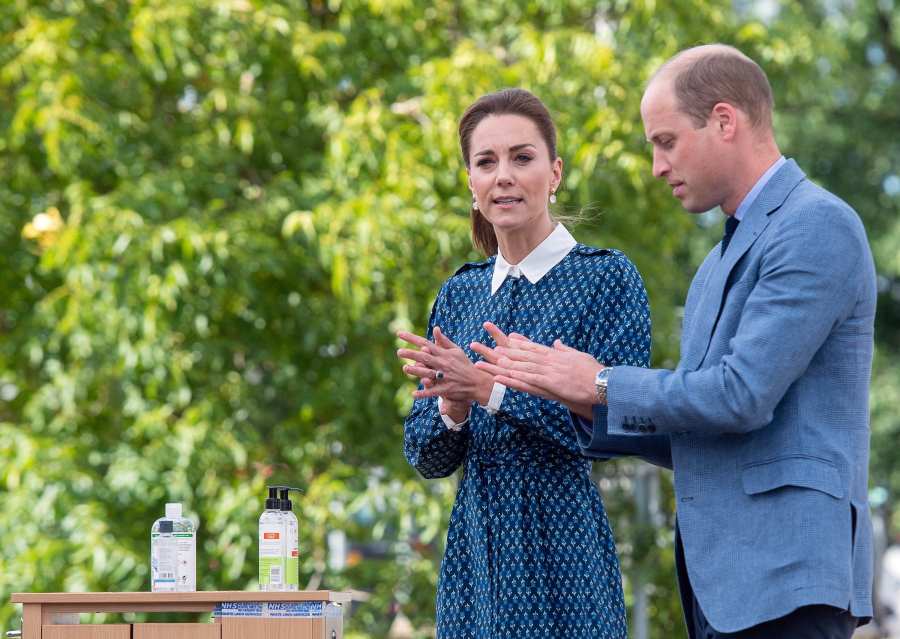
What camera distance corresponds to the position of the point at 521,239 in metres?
2.91

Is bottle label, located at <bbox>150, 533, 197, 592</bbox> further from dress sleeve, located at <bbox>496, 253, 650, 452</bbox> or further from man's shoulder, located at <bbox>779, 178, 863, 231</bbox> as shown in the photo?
man's shoulder, located at <bbox>779, 178, 863, 231</bbox>

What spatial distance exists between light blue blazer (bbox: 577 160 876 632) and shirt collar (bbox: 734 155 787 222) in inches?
0.9

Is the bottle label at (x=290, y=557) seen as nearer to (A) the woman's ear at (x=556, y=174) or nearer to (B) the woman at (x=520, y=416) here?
(B) the woman at (x=520, y=416)

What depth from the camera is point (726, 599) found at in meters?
2.10

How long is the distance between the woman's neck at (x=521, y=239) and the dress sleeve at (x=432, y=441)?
0.35 m

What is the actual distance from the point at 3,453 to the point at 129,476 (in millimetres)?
579

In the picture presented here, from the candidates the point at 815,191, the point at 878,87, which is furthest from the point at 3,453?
the point at 878,87

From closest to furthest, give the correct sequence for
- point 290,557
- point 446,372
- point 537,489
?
point 446,372 → point 537,489 → point 290,557

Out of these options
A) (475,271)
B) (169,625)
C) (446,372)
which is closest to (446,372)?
(446,372)

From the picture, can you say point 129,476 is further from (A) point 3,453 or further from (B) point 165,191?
(B) point 165,191

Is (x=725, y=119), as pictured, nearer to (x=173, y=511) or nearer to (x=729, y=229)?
(x=729, y=229)

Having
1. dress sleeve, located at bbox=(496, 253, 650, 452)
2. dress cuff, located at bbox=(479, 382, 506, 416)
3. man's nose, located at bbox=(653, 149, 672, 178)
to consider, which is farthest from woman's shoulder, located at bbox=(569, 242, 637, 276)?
man's nose, located at bbox=(653, 149, 672, 178)

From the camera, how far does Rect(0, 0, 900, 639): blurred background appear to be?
5.93 m

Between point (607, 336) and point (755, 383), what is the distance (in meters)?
0.74
